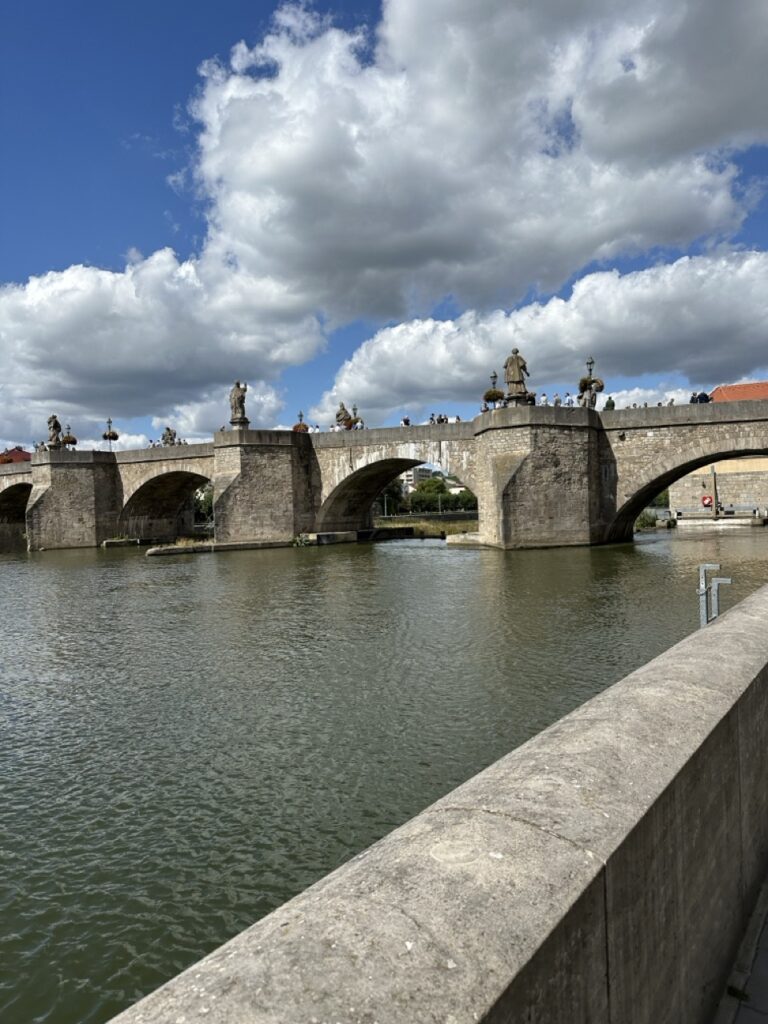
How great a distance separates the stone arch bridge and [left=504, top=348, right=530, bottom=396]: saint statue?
4.76ft

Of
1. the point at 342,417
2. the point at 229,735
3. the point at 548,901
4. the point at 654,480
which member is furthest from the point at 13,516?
the point at 548,901

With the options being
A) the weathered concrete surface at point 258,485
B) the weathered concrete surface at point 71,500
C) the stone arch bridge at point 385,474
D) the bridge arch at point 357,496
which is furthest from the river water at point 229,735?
the weathered concrete surface at point 71,500

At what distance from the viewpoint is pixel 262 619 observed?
1262 centimetres

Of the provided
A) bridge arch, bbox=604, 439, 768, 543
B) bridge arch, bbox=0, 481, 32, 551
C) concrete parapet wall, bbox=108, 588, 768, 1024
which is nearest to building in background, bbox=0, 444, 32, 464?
bridge arch, bbox=0, 481, 32, 551

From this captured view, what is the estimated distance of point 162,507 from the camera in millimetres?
42781

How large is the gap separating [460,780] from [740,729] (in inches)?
114

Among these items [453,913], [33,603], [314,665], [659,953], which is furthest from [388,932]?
[33,603]

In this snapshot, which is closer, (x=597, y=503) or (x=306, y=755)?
(x=306, y=755)

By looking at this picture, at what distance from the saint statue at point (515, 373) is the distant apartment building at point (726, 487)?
896 inches

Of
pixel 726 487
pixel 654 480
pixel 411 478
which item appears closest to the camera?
pixel 654 480

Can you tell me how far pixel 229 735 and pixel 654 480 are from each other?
22276mm

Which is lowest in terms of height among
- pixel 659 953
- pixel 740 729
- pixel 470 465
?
pixel 659 953

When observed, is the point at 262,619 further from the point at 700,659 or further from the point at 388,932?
the point at 388,932

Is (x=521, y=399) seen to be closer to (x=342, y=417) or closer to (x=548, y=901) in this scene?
(x=342, y=417)
